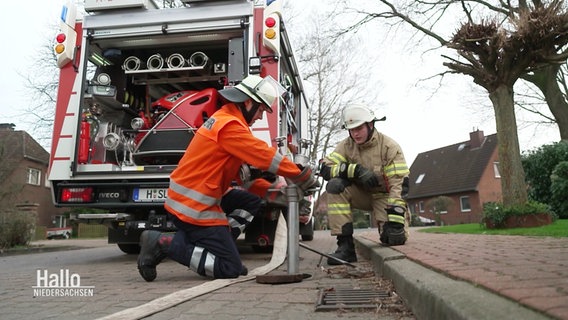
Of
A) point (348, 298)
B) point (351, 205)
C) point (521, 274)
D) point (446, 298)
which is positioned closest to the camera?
point (446, 298)

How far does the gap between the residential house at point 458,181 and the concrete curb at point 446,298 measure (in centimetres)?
2888

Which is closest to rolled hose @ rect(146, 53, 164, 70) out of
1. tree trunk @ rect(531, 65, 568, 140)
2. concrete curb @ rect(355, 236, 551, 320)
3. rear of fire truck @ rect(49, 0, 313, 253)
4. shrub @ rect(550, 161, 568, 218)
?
rear of fire truck @ rect(49, 0, 313, 253)

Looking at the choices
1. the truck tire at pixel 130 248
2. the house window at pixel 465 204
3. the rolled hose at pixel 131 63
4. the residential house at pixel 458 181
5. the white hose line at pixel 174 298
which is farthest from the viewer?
the house window at pixel 465 204

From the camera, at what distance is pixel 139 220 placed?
17.5 feet

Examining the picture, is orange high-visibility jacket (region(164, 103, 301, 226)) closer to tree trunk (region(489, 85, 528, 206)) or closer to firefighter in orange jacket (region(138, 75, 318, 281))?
firefighter in orange jacket (region(138, 75, 318, 281))

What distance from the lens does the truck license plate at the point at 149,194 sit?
513 centimetres

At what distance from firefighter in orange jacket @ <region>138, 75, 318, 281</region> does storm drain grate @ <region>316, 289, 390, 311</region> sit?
932 mm

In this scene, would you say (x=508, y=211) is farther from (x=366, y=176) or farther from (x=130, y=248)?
(x=130, y=248)

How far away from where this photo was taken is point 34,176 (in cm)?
2823

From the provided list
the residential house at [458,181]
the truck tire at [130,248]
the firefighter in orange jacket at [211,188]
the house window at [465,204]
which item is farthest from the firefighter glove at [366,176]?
the house window at [465,204]

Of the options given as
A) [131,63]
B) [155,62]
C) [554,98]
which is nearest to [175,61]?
[155,62]

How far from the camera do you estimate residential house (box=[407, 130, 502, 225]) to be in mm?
32312

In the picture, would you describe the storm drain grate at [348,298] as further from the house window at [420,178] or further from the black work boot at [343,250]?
the house window at [420,178]

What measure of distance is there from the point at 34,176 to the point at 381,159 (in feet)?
94.7
